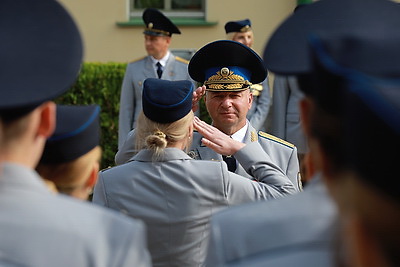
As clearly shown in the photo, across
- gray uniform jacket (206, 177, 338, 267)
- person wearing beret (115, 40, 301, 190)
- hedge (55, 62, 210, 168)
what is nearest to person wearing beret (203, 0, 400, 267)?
gray uniform jacket (206, 177, 338, 267)

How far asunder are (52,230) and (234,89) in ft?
9.94

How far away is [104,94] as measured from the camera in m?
10.1

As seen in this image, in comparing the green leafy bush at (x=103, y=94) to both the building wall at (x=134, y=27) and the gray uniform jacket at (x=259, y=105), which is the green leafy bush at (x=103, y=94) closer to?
the gray uniform jacket at (x=259, y=105)

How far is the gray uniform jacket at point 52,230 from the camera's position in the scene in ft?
6.21

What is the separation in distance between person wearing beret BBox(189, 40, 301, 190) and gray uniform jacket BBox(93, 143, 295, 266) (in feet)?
3.69

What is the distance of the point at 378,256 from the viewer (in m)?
1.40

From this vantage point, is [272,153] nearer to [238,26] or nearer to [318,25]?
[318,25]

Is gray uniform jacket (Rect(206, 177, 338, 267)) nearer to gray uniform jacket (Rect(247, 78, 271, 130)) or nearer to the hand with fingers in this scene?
the hand with fingers

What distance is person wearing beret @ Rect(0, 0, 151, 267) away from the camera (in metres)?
1.90

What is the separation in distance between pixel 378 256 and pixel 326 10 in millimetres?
1122

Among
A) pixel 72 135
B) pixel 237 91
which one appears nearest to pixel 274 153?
pixel 237 91

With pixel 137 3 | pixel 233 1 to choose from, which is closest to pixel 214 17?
pixel 233 1

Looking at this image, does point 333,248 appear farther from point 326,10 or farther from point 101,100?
point 101,100

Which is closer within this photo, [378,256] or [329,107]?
[378,256]
